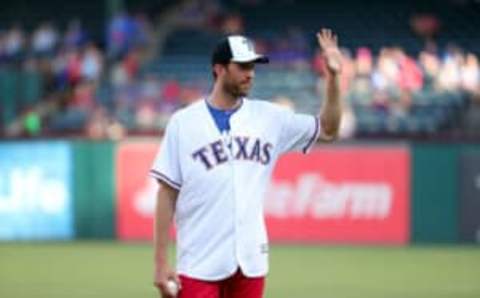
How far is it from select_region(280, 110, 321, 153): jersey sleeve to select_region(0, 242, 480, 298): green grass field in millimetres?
6201

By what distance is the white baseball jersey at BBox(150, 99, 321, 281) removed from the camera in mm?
6676

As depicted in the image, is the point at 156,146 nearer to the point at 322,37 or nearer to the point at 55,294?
the point at 55,294

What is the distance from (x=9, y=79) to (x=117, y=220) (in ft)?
13.5

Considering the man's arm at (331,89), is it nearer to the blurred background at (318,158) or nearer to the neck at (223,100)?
the neck at (223,100)

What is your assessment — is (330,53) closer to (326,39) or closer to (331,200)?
(326,39)

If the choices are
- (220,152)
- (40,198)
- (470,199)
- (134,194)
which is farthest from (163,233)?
(40,198)

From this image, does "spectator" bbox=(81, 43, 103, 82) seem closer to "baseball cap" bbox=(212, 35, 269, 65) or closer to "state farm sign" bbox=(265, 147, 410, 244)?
"state farm sign" bbox=(265, 147, 410, 244)

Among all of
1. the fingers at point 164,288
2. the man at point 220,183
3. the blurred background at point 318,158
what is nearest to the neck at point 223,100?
the man at point 220,183

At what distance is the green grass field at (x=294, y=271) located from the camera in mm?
13594

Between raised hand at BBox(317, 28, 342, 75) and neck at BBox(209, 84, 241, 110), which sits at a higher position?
raised hand at BBox(317, 28, 342, 75)

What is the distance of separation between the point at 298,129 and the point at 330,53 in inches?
18.4

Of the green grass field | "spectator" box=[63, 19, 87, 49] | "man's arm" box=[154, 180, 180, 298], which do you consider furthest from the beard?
"spectator" box=[63, 19, 87, 49]

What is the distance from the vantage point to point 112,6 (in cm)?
2556

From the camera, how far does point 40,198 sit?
20438 millimetres
